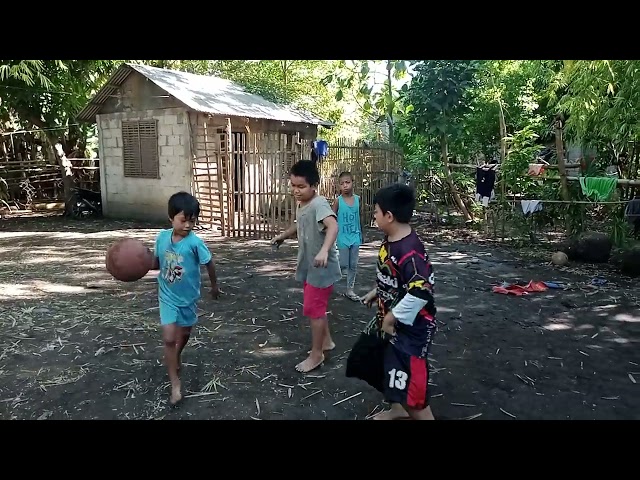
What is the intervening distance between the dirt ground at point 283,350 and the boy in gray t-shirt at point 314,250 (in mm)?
360

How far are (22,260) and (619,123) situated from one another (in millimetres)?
10613

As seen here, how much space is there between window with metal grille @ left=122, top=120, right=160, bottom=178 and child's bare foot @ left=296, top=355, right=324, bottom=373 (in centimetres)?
975

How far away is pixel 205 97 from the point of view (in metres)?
12.5

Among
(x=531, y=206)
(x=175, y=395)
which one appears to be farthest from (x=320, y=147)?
(x=175, y=395)

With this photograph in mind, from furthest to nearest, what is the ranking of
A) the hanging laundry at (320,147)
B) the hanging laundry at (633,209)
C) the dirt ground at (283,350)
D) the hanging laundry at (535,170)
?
the hanging laundry at (320,147)
the hanging laundry at (535,170)
the hanging laundry at (633,209)
the dirt ground at (283,350)

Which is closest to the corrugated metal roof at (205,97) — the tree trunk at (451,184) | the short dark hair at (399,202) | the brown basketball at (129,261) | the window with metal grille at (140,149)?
the window with metal grille at (140,149)

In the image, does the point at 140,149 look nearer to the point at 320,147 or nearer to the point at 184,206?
the point at 320,147

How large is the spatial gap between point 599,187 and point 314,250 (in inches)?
256

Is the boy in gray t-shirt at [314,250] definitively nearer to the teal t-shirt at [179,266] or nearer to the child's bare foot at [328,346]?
the child's bare foot at [328,346]

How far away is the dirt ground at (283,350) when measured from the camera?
3.36 metres

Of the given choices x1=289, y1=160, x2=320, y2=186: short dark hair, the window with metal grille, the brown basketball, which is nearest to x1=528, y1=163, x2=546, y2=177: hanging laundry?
x1=289, y1=160, x2=320, y2=186: short dark hair

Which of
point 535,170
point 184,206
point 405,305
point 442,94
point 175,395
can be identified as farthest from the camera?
point 442,94

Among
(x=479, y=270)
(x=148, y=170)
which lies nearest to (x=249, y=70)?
(x=148, y=170)
